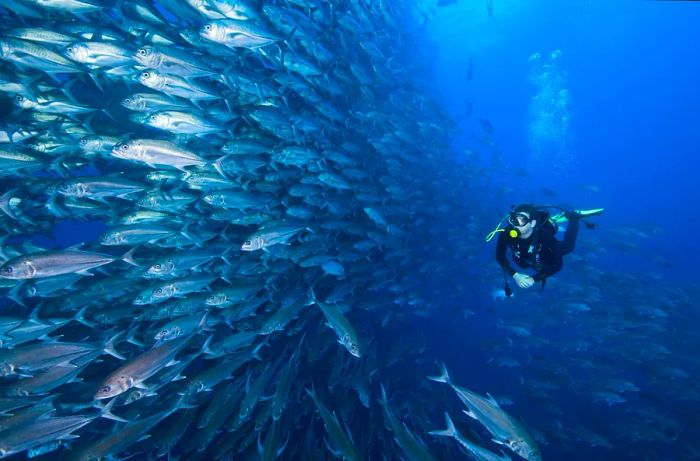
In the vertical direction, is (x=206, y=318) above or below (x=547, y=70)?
below

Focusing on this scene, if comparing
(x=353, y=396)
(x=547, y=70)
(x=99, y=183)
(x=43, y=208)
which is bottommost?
(x=353, y=396)

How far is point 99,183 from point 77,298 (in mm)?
1898

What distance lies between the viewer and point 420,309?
28.1 feet

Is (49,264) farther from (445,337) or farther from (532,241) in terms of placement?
(445,337)

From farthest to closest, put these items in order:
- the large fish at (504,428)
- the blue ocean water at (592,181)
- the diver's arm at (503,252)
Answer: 1. the blue ocean water at (592,181)
2. the diver's arm at (503,252)
3. the large fish at (504,428)

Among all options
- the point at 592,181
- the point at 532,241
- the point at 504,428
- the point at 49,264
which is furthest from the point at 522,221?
the point at 592,181

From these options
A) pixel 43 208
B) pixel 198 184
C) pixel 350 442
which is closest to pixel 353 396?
pixel 350 442

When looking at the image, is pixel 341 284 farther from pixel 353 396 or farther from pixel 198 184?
pixel 198 184

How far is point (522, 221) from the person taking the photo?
420 centimetres

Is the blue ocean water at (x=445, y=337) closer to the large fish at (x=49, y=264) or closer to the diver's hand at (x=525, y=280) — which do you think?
the large fish at (x=49, y=264)

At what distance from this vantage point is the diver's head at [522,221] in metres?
4.20

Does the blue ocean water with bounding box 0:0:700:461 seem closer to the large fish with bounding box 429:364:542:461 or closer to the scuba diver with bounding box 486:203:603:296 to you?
the large fish with bounding box 429:364:542:461

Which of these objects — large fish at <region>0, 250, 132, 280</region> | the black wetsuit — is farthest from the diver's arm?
large fish at <region>0, 250, 132, 280</region>

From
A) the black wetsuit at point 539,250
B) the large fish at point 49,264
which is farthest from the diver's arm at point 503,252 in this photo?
the large fish at point 49,264
